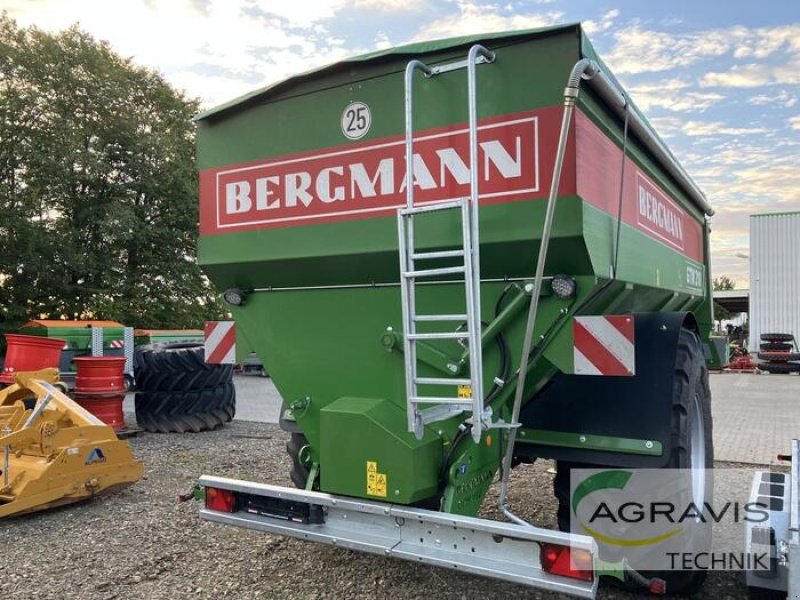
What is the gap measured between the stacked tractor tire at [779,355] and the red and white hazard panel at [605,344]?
20290 mm

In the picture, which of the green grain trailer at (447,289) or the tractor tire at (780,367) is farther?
the tractor tire at (780,367)

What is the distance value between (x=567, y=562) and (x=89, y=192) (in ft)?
69.1

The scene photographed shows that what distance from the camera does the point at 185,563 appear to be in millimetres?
3973

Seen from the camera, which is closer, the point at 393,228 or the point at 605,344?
the point at 605,344

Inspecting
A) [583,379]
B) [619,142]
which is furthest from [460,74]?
[583,379]

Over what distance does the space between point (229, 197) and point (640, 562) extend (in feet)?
9.74

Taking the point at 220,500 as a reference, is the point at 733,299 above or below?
above

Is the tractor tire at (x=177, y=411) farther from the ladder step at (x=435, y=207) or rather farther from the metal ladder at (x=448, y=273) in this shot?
the ladder step at (x=435, y=207)

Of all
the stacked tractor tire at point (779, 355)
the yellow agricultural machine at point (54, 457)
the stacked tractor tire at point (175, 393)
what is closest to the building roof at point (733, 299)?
the stacked tractor tire at point (779, 355)

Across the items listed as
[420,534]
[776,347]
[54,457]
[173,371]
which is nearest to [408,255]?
[420,534]

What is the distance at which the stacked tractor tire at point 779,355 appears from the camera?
65.6ft

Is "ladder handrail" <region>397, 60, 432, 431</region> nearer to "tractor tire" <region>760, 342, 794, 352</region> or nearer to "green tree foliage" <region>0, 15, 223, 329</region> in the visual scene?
"green tree foliage" <region>0, 15, 223, 329</region>

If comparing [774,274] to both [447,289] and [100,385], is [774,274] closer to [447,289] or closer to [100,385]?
[100,385]

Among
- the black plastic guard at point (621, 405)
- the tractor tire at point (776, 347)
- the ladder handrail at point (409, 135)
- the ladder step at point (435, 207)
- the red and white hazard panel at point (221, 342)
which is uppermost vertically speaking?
the ladder handrail at point (409, 135)
